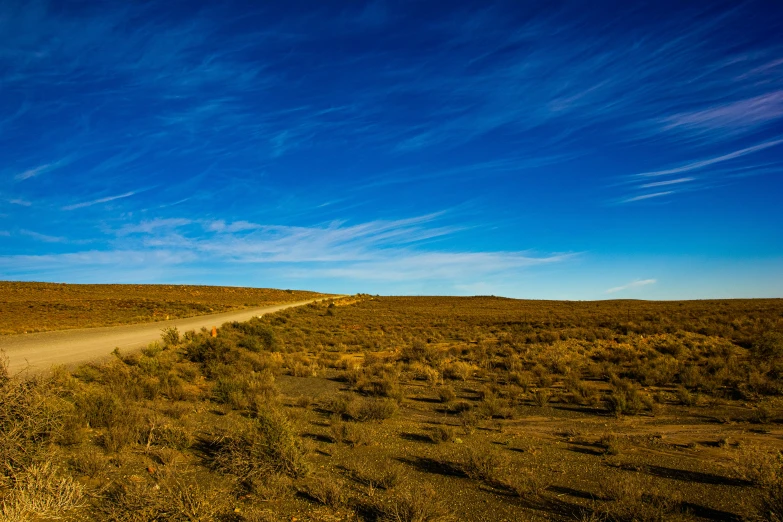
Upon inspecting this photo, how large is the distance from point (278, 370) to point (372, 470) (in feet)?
31.7

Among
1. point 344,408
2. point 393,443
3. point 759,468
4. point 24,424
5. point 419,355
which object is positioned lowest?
point 393,443

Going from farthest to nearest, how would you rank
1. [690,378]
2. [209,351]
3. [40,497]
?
[209,351] → [690,378] → [40,497]

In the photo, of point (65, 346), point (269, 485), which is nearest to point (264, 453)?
point (269, 485)

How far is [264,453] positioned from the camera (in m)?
6.66

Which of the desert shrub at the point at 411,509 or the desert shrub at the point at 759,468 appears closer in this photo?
the desert shrub at the point at 411,509

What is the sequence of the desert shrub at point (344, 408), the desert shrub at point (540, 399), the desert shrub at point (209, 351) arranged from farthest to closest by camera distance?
the desert shrub at point (209, 351) → the desert shrub at point (540, 399) → the desert shrub at point (344, 408)

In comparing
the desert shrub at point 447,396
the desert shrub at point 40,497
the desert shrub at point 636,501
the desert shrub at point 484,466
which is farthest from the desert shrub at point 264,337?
the desert shrub at point 636,501

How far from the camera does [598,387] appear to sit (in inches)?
529

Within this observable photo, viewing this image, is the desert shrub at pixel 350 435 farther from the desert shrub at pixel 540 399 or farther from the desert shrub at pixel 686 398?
the desert shrub at pixel 686 398

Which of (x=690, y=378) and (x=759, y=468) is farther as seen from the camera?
(x=690, y=378)

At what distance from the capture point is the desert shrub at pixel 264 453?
638 cm

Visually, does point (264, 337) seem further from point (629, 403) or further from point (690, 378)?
point (690, 378)

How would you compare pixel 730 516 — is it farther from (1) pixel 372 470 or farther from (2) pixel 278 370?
(2) pixel 278 370

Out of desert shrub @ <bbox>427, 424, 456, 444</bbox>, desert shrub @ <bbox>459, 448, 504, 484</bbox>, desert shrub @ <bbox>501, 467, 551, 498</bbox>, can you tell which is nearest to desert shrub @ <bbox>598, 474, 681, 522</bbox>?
desert shrub @ <bbox>501, 467, 551, 498</bbox>
